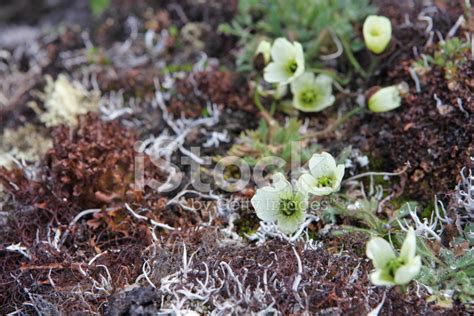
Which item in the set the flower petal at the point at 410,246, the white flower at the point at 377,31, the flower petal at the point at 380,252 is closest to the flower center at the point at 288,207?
the flower petal at the point at 380,252

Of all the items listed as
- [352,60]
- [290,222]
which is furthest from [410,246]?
[352,60]

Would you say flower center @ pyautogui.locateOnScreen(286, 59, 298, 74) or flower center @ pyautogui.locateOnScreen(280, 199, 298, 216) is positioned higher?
flower center @ pyautogui.locateOnScreen(286, 59, 298, 74)

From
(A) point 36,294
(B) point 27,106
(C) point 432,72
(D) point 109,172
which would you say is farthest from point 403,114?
(B) point 27,106

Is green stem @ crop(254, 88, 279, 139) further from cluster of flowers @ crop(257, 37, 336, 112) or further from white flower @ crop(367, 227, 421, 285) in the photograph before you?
white flower @ crop(367, 227, 421, 285)

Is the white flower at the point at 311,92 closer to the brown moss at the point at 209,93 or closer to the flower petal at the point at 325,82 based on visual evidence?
the flower petal at the point at 325,82

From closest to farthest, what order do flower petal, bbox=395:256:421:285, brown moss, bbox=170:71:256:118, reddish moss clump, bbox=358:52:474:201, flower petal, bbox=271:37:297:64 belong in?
flower petal, bbox=395:256:421:285
reddish moss clump, bbox=358:52:474:201
flower petal, bbox=271:37:297:64
brown moss, bbox=170:71:256:118

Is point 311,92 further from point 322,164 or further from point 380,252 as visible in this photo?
point 380,252

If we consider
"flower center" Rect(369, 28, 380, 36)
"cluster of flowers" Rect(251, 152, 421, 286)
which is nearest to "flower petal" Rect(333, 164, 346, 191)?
"cluster of flowers" Rect(251, 152, 421, 286)

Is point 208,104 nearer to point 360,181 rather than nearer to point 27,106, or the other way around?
point 360,181
